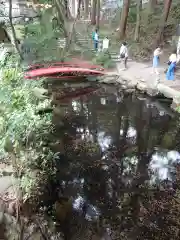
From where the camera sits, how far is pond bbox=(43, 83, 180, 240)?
16.8 feet

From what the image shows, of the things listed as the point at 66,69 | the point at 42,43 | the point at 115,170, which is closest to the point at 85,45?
the point at 42,43

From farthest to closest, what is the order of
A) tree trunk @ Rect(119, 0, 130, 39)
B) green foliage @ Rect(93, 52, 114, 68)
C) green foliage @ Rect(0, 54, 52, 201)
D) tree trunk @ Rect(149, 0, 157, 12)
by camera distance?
tree trunk @ Rect(149, 0, 157, 12), tree trunk @ Rect(119, 0, 130, 39), green foliage @ Rect(93, 52, 114, 68), green foliage @ Rect(0, 54, 52, 201)

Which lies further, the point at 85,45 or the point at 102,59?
the point at 85,45

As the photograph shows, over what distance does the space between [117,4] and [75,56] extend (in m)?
11.4

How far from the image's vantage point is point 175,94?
10.1m

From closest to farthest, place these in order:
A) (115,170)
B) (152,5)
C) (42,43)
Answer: (115,170) < (42,43) < (152,5)

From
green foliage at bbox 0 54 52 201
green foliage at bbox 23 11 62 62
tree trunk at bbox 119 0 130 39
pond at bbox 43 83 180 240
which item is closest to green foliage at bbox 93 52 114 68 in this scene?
green foliage at bbox 23 11 62 62

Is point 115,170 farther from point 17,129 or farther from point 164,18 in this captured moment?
point 164,18

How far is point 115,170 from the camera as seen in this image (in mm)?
6711

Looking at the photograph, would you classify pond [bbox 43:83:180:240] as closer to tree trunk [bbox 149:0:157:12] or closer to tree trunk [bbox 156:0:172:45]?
tree trunk [bbox 156:0:172:45]

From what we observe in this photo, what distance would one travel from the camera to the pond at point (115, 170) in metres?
5.12

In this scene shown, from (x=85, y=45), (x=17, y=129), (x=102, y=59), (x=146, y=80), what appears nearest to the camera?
(x=17, y=129)

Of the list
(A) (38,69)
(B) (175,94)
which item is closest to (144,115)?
(B) (175,94)

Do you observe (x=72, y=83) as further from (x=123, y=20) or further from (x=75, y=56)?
(x=123, y=20)
